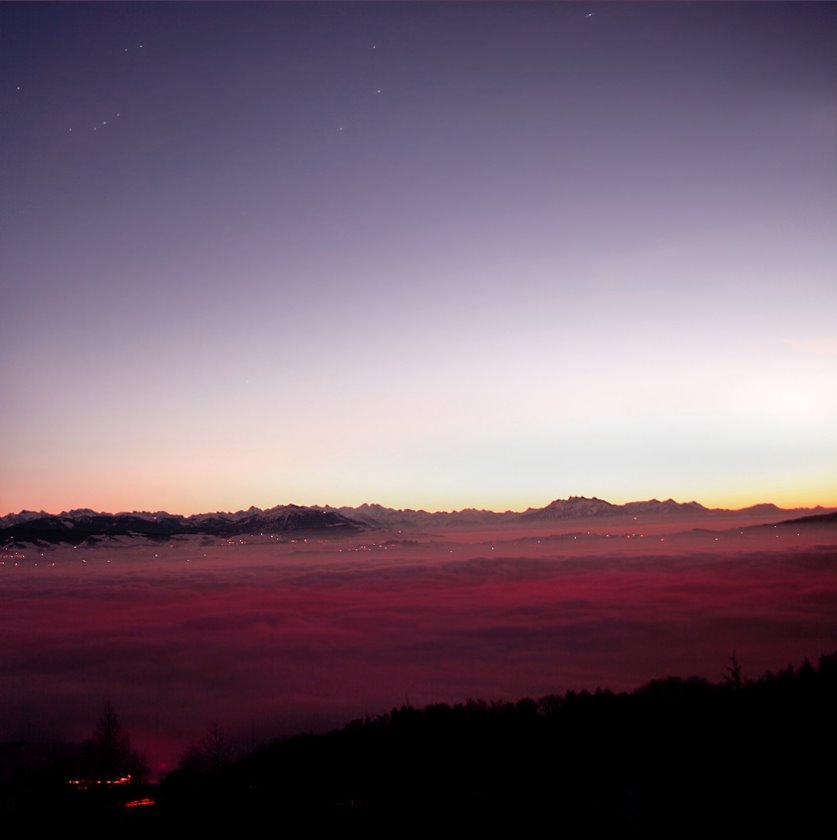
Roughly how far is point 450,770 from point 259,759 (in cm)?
2181

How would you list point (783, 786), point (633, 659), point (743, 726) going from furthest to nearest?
point (633, 659), point (743, 726), point (783, 786)

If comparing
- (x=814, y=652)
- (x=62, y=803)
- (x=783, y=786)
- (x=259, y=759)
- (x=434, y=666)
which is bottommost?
(x=434, y=666)

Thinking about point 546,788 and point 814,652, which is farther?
point 814,652

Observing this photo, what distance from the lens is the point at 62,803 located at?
148 ft

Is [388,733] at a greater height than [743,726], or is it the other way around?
[743,726]

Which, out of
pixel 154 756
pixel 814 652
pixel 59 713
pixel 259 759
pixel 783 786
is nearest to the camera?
pixel 783 786

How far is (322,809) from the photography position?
39.7 metres

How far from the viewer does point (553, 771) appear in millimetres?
49750

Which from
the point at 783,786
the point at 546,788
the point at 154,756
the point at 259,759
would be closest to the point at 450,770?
the point at 546,788

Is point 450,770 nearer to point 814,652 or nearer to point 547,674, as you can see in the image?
point 547,674

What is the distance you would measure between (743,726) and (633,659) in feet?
431

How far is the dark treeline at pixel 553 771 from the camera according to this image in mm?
33562

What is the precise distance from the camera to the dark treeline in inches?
1321

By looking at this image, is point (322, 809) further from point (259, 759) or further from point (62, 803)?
point (259, 759)
